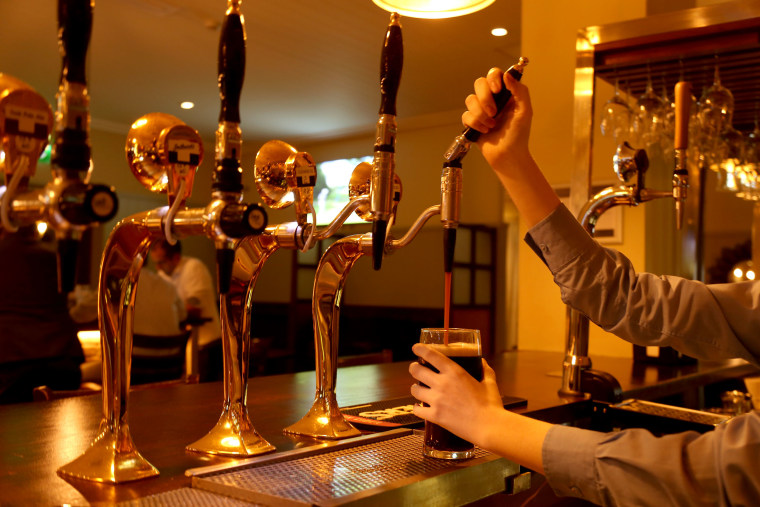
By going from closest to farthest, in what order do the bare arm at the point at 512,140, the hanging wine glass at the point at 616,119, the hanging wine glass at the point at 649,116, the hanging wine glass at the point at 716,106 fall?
1. the bare arm at the point at 512,140
2. the hanging wine glass at the point at 716,106
3. the hanging wine glass at the point at 649,116
4. the hanging wine glass at the point at 616,119

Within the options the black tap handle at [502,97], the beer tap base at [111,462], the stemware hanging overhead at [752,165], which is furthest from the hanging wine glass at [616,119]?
the beer tap base at [111,462]

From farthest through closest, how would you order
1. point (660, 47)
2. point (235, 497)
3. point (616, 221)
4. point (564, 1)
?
1. point (564, 1)
2. point (616, 221)
3. point (660, 47)
4. point (235, 497)

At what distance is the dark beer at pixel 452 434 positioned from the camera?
918 millimetres

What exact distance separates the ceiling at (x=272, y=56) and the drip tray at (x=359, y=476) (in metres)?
4.16

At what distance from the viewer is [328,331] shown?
42.9 inches

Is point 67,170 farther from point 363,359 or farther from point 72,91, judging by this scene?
point 363,359

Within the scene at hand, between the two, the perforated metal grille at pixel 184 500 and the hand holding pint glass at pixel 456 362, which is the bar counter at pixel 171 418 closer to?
the perforated metal grille at pixel 184 500

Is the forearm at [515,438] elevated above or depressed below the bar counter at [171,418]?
above

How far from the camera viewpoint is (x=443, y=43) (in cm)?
541

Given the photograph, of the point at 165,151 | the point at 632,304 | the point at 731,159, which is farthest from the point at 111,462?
the point at 731,159

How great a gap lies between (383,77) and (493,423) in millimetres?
457

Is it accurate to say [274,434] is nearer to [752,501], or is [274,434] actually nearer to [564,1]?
[752,501]

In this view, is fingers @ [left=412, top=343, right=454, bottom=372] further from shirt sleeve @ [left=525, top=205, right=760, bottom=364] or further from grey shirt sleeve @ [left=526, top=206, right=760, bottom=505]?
shirt sleeve @ [left=525, top=205, right=760, bottom=364]

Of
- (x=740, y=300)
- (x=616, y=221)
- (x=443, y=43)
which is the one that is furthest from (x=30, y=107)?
(x=443, y=43)
